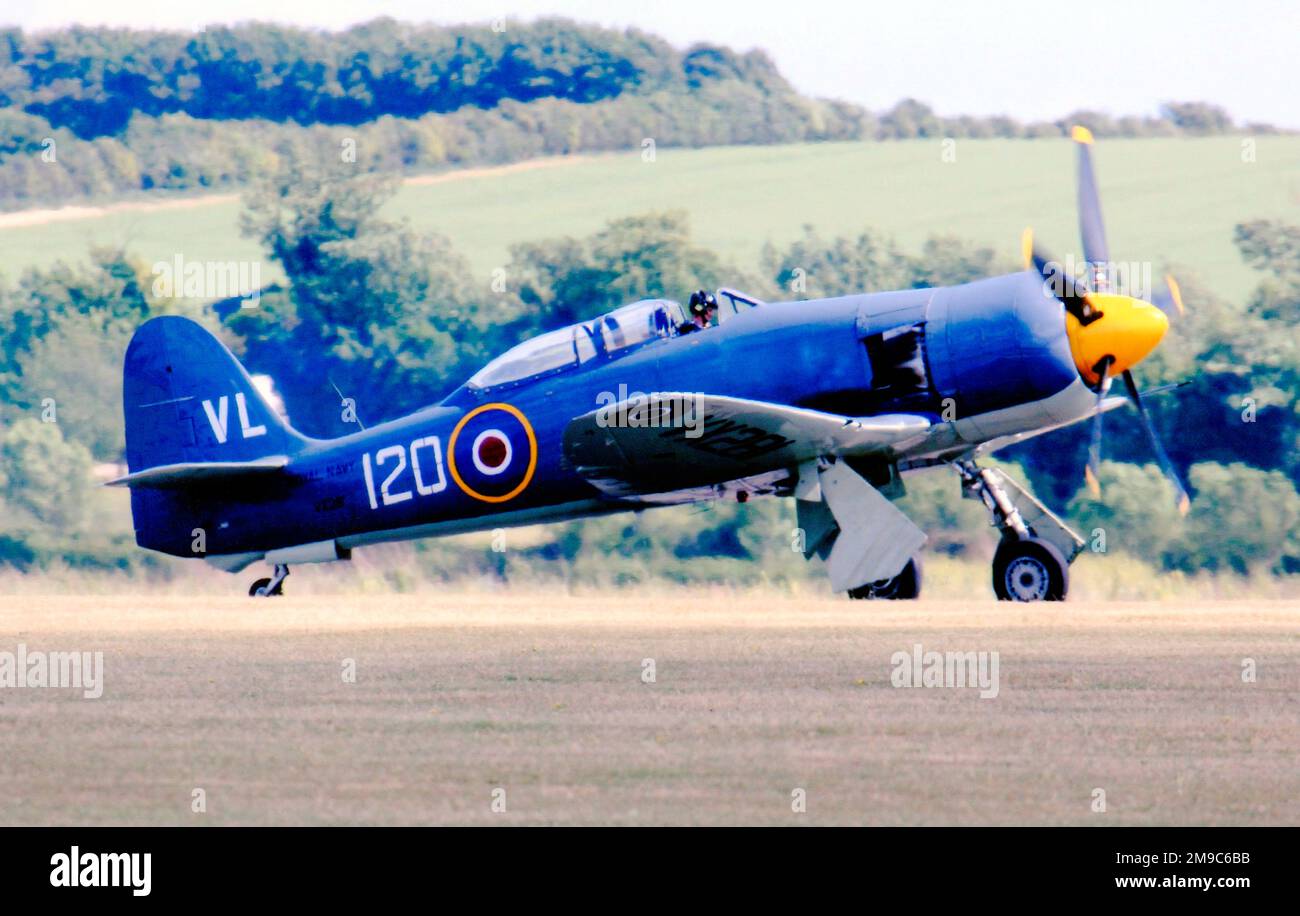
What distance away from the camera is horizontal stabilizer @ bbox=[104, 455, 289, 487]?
19.2m

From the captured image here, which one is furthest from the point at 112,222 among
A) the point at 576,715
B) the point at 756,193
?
the point at 576,715

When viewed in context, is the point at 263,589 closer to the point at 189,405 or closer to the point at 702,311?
the point at 189,405

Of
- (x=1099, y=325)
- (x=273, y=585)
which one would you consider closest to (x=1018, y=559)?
(x=1099, y=325)

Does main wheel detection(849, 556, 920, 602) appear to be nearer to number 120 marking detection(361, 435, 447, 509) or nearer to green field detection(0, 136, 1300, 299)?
number 120 marking detection(361, 435, 447, 509)

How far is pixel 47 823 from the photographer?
8.38 meters

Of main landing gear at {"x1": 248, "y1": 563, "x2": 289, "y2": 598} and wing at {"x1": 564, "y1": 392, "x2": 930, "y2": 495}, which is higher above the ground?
wing at {"x1": 564, "y1": 392, "x2": 930, "y2": 495}

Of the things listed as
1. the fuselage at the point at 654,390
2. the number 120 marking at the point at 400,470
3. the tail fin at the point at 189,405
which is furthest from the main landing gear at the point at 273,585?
the number 120 marking at the point at 400,470

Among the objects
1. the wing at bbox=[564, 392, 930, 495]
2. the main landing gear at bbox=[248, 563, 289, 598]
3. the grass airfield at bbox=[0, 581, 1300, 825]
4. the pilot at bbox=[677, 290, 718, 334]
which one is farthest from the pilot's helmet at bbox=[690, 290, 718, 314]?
the main landing gear at bbox=[248, 563, 289, 598]

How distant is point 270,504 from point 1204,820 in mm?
12836

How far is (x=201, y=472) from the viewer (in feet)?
63.8

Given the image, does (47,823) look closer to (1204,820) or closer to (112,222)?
(1204,820)

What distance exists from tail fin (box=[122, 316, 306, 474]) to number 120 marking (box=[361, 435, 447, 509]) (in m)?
1.27

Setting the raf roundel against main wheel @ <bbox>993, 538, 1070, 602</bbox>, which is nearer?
main wheel @ <bbox>993, 538, 1070, 602</bbox>

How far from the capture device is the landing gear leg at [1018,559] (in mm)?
17453
